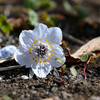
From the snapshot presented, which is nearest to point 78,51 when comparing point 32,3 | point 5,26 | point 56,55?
point 56,55

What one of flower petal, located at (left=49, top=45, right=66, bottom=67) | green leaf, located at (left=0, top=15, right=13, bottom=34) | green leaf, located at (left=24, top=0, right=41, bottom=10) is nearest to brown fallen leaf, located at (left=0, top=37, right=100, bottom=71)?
flower petal, located at (left=49, top=45, right=66, bottom=67)

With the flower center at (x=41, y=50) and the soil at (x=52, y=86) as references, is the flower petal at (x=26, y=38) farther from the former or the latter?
the soil at (x=52, y=86)

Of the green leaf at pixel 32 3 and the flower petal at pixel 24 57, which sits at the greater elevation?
the green leaf at pixel 32 3

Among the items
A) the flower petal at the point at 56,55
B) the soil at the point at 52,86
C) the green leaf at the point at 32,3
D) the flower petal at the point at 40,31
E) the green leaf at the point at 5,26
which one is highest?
the green leaf at the point at 32,3

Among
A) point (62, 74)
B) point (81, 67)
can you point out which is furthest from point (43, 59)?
point (81, 67)

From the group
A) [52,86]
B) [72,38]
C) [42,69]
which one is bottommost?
[52,86]

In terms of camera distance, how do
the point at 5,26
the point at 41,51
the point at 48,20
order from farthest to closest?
the point at 48,20, the point at 5,26, the point at 41,51

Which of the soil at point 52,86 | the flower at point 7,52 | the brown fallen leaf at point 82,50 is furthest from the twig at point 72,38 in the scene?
the flower at point 7,52

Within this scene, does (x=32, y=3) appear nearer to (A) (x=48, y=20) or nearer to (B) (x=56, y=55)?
(A) (x=48, y=20)
